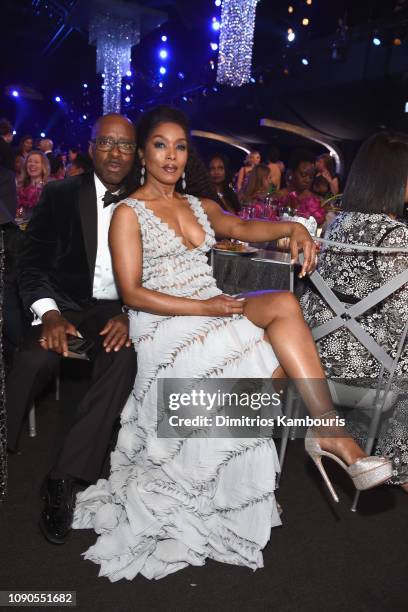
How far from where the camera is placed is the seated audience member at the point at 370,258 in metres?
2.22

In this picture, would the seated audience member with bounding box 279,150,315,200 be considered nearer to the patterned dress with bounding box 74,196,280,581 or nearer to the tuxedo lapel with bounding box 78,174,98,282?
the tuxedo lapel with bounding box 78,174,98,282

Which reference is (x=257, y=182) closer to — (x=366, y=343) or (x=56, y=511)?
(x=366, y=343)

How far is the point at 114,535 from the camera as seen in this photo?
2.06 metres

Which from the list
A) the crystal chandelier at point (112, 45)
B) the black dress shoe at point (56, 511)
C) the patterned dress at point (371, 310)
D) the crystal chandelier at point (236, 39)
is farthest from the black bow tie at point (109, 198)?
the crystal chandelier at point (112, 45)

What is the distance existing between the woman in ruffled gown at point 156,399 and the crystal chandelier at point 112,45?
35.8 ft

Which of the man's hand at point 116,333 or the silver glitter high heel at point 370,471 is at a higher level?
the man's hand at point 116,333

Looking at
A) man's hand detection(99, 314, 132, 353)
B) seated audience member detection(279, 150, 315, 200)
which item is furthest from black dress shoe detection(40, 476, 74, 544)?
seated audience member detection(279, 150, 315, 200)

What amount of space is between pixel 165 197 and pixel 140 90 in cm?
1626

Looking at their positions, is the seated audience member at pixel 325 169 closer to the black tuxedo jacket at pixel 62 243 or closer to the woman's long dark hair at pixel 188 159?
the woman's long dark hair at pixel 188 159

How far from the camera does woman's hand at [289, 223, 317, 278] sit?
2162 mm

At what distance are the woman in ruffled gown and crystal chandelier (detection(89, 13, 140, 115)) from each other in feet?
35.8

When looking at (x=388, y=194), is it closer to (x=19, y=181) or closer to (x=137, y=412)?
(x=137, y=412)

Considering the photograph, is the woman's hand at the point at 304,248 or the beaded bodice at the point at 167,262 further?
the beaded bodice at the point at 167,262

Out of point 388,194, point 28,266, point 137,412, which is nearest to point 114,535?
point 137,412
